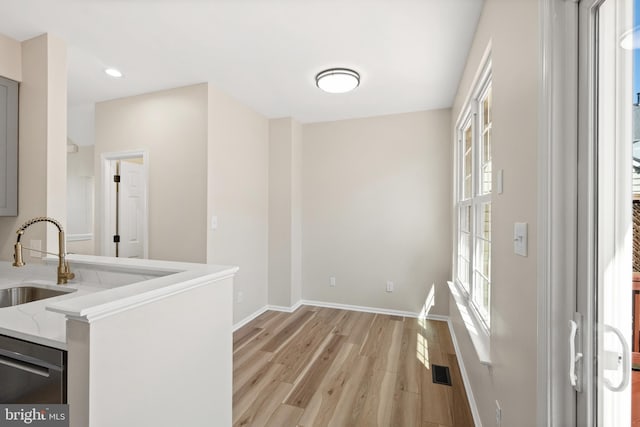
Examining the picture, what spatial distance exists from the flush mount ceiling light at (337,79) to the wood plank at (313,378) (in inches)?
99.3

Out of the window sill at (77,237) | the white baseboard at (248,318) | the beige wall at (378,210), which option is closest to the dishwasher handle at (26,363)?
the white baseboard at (248,318)

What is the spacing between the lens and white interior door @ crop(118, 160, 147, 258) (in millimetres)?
3529

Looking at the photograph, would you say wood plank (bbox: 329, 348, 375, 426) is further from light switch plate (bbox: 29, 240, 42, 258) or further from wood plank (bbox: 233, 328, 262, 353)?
light switch plate (bbox: 29, 240, 42, 258)

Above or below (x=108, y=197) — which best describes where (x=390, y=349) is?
below

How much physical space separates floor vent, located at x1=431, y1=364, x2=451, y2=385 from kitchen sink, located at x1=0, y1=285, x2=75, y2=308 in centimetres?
274

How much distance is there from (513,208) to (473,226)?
113cm

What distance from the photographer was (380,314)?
12.4ft

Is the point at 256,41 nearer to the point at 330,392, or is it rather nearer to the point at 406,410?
the point at 330,392

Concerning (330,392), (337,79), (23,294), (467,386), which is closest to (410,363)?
(467,386)

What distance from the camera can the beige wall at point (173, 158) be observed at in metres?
2.93

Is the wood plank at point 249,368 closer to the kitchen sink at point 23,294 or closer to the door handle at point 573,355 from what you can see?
the kitchen sink at point 23,294

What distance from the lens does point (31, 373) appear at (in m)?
1.07

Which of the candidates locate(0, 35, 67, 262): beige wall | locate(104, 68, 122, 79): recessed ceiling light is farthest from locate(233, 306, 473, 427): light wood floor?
locate(104, 68, 122, 79): recessed ceiling light

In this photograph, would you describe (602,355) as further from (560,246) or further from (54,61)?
(54,61)
